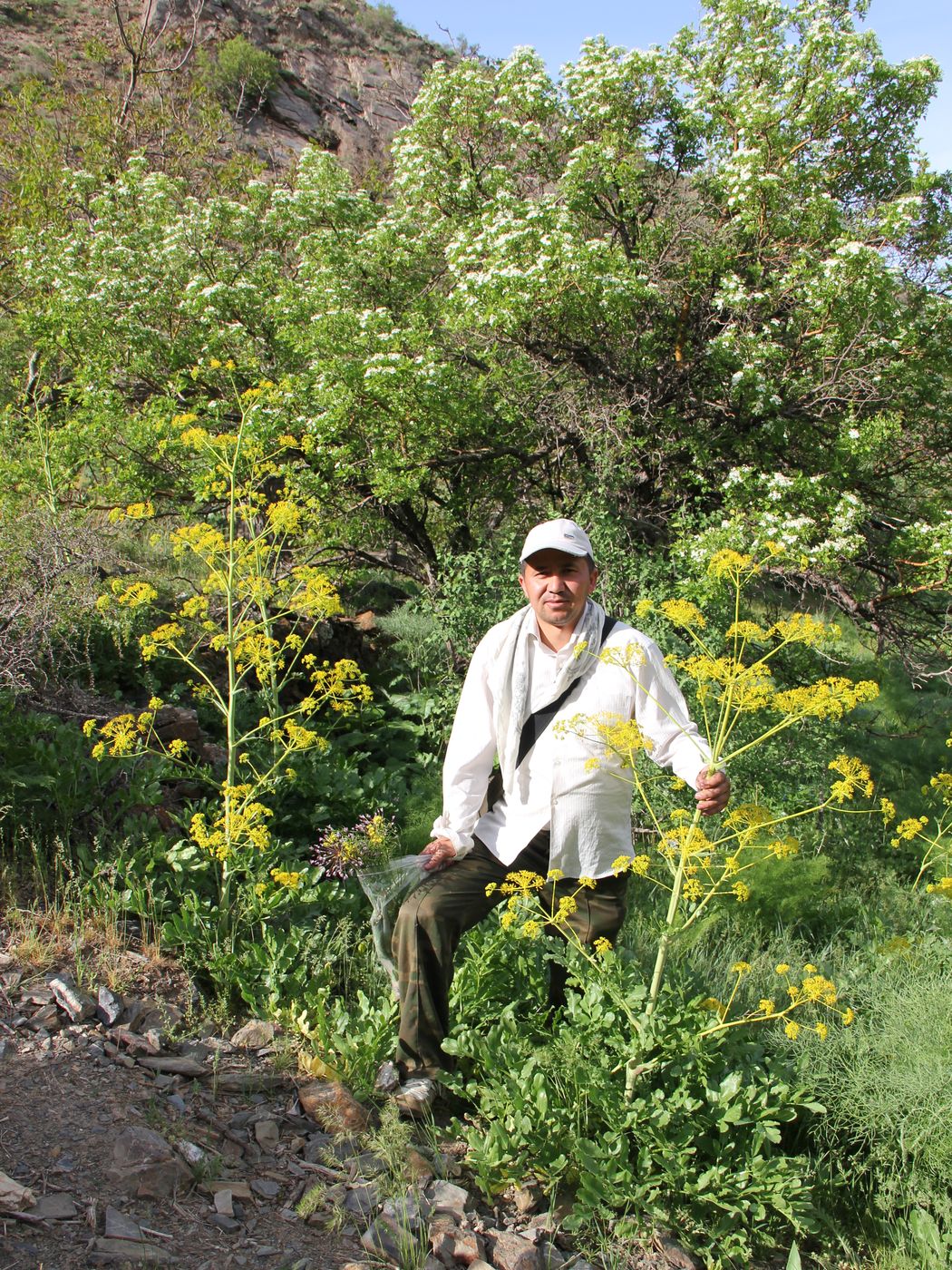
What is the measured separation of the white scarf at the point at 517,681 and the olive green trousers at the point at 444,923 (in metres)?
0.29

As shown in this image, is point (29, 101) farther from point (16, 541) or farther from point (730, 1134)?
point (730, 1134)

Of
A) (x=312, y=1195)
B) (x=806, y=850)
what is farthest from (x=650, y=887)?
(x=312, y=1195)

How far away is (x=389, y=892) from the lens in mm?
3158

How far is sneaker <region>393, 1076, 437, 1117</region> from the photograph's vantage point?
9.65 feet

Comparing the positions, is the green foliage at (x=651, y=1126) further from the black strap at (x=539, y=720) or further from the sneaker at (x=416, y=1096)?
the black strap at (x=539, y=720)

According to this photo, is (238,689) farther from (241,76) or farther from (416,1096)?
(241,76)

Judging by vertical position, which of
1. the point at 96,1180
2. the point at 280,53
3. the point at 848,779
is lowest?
the point at 96,1180

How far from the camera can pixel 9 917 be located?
361 centimetres

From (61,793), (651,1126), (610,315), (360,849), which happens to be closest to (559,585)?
(360,849)

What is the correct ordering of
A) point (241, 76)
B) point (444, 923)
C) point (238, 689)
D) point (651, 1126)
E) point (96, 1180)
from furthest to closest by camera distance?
point (241, 76)
point (238, 689)
point (444, 923)
point (651, 1126)
point (96, 1180)

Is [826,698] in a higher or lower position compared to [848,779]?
higher

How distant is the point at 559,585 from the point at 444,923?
46.2 inches

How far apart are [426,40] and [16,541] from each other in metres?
38.3

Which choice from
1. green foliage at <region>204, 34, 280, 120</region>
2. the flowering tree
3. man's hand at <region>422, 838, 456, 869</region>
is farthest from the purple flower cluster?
green foliage at <region>204, 34, 280, 120</region>
